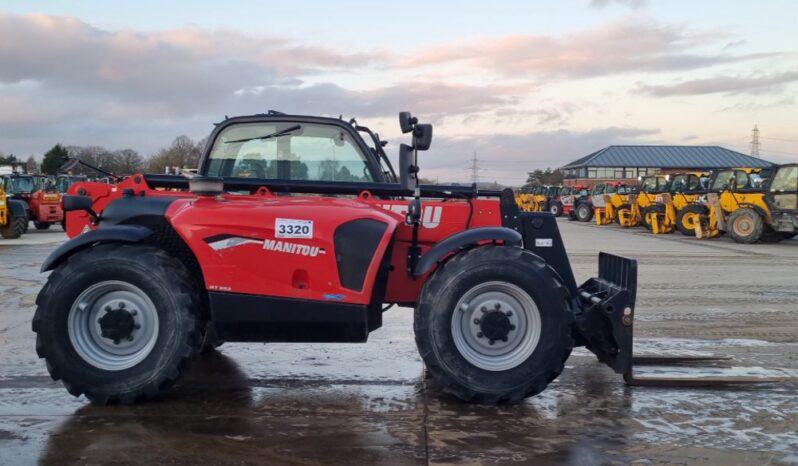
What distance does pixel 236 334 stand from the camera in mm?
5238

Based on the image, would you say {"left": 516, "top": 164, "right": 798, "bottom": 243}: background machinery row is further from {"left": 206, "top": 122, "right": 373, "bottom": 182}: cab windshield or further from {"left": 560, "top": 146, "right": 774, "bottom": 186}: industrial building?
{"left": 560, "top": 146, "right": 774, "bottom": 186}: industrial building

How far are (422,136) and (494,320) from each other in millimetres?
1323

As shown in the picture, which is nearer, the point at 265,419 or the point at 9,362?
the point at 265,419

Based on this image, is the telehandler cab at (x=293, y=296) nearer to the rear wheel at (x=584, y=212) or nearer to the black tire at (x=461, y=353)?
the black tire at (x=461, y=353)

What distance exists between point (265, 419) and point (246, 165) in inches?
89.8

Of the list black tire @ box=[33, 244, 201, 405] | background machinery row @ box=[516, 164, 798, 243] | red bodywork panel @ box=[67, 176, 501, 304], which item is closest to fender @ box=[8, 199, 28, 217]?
background machinery row @ box=[516, 164, 798, 243]

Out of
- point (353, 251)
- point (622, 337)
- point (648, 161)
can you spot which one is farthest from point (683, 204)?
point (648, 161)

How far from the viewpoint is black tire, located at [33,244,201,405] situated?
16.8 feet

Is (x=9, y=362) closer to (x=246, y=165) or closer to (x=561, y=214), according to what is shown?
(x=246, y=165)

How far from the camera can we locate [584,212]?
136ft

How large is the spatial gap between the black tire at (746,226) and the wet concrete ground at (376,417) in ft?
52.6

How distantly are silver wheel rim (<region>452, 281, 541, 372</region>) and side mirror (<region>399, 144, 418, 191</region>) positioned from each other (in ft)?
2.83

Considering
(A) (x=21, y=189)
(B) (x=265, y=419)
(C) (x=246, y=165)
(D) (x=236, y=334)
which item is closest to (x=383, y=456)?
(B) (x=265, y=419)

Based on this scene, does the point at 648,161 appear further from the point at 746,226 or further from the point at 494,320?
the point at 494,320
